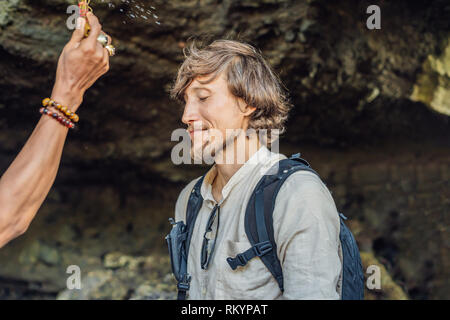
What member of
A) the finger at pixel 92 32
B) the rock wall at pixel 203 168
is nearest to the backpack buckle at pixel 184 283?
the finger at pixel 92 32

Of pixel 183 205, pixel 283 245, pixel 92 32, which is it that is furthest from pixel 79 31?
pixel 283 245

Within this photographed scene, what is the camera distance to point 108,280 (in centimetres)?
390

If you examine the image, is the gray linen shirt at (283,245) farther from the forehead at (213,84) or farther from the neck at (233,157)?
the forehead at (213,84)

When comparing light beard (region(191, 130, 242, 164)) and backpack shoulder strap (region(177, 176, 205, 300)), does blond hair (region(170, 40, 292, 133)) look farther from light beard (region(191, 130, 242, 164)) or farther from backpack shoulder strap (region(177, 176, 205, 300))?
backpack shoulder strap (region(177, 176, 205, 300))

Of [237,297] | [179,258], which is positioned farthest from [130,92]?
[237,297]

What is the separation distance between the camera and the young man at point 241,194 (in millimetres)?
1431

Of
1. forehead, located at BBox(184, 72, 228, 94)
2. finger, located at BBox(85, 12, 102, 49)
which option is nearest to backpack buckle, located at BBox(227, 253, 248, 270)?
forehead, located at BBox(184, 72, 228, 94)

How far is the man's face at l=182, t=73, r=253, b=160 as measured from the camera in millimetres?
1775

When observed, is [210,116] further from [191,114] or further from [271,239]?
[271,239]

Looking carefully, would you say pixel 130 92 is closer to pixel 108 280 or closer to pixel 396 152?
pixel 108 280

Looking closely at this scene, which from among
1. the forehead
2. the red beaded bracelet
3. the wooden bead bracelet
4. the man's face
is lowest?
the red beaded bracelet

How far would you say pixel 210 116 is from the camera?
1.77 m

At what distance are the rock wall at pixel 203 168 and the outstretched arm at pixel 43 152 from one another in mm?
1568

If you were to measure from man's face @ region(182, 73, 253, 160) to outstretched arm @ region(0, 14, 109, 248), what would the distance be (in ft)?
1.55
